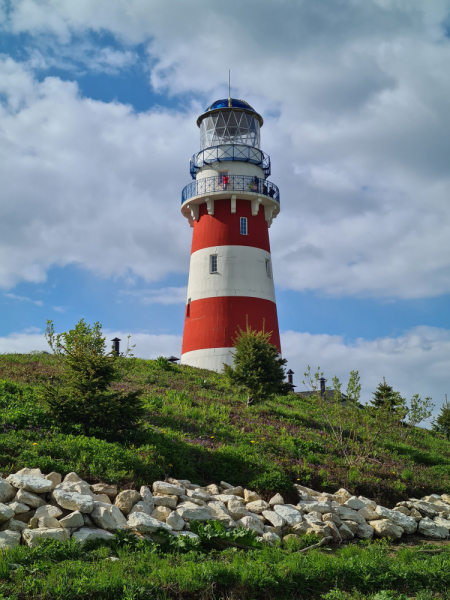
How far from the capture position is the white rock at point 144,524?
7402 mm

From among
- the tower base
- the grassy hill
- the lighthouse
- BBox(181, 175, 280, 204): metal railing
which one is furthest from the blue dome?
the grassy hill

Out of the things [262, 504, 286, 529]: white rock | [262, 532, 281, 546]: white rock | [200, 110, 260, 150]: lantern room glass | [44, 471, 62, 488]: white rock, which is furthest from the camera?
[200, 110, 260, 150]: lantern room glass

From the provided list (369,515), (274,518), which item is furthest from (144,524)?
(369,515)

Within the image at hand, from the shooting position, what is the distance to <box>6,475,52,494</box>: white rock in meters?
7.64

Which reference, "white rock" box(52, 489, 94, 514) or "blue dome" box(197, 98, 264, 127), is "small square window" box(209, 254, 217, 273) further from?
"white rock" box(52, 489, 94, 514)

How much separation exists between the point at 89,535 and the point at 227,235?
23.2 m

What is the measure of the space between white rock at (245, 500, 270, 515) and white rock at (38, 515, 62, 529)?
351 cm

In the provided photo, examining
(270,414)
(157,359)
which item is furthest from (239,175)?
(270,414)

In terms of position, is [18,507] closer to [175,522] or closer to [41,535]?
[41,535]

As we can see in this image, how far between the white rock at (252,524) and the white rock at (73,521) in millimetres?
2579

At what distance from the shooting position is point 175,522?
7.82 meters

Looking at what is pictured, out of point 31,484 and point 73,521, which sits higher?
point 31,484

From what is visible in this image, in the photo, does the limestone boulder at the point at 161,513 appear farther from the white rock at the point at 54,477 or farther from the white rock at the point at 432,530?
the white rock at the point at 432,530

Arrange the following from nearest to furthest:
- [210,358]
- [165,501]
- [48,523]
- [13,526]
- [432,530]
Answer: [13,526] < [48,523] < [165,501] < [432,530] < [210,358]
